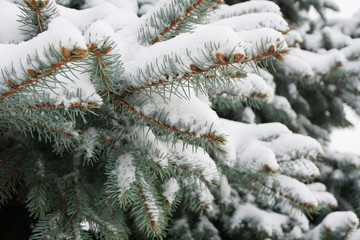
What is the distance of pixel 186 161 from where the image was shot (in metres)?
0.86

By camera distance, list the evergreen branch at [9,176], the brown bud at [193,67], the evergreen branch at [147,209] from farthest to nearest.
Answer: the evergreen branch at [9,176] < the evergreen branch at [147,209] < the brown bud at [193,67]

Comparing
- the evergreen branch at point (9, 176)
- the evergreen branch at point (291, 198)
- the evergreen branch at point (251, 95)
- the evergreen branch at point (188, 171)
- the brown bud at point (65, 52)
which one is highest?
the brown bud at point (65, 52)

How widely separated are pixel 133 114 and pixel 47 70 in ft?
0.99

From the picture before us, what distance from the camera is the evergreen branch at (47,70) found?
15.8 inches

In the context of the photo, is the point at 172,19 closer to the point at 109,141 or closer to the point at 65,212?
the point at 109,141

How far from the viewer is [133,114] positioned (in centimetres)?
72

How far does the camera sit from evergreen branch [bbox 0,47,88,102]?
0.40m

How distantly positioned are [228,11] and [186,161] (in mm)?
825

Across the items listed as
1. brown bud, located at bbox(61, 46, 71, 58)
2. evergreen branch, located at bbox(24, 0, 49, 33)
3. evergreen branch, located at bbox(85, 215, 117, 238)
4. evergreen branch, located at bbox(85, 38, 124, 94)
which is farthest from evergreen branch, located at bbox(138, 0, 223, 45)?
evergreen branch, located at bbox(85, 215, 117, 238)

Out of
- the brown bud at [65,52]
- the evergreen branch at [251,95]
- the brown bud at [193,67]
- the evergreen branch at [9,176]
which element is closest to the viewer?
the brown bud at [65,52]

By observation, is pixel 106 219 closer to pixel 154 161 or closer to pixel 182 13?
pixel 154 161

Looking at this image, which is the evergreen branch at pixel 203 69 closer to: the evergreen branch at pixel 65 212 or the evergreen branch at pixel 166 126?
the evergreen branch at pixel 166 126

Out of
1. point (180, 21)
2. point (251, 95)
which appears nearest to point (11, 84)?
point (180, 21)

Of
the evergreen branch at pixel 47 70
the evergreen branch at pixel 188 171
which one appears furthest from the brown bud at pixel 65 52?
the evergreen branch at pixel 188 171
